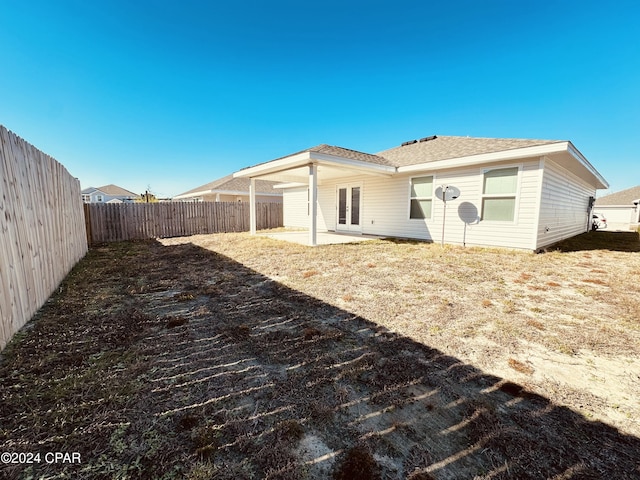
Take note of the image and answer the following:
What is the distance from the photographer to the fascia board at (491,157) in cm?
603

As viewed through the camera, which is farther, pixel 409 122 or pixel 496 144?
pixel 409 122

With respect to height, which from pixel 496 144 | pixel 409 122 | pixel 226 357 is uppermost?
pixel 409 122

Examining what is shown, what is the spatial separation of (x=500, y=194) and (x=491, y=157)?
44.2 inches

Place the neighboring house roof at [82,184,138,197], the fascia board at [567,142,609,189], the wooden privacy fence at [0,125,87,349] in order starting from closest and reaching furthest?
the wooden privacy fence at [0,125,87,349]
the fascia board at [567,142,609,189]
the neighboring house roof at [82,184,138,197]

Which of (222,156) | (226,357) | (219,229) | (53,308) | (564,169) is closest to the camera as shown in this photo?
(226,357)

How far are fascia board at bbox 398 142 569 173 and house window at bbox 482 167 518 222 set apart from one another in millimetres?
492

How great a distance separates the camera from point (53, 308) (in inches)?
123

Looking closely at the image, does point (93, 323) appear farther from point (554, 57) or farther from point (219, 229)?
point (554, 57)

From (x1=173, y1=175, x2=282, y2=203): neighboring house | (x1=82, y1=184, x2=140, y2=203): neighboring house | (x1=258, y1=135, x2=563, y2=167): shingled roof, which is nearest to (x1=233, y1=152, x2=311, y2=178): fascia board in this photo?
(x1=258, y1=135, x2=563, y2=167): shingled roof

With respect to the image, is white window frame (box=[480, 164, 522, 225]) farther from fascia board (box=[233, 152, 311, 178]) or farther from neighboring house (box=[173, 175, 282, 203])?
neighboring house (box=[173, 175, 282, 203])

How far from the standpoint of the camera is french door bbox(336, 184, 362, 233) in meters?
10.9

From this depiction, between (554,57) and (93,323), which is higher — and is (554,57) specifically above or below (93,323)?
above

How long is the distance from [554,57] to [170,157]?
3102 cm

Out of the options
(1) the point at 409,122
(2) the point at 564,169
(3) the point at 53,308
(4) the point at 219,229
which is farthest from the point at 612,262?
(4) the point at 219,229
